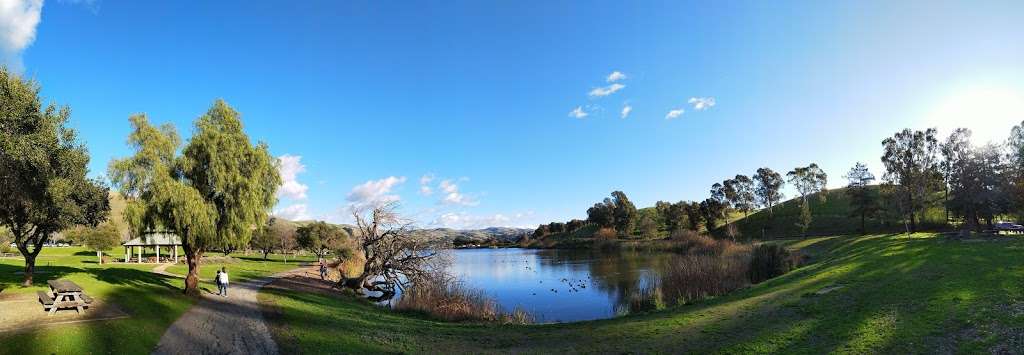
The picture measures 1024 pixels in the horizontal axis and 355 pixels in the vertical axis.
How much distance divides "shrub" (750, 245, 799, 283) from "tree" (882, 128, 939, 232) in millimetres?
37859

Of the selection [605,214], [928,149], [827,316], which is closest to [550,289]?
[827,316]

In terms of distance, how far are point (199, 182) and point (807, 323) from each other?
97.4 ft

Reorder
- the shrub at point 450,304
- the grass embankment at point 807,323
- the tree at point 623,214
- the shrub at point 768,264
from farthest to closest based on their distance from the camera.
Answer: the tree at point 623,214, the shrub at point 768,264, the shrub at point 450,304, the grass embankment at point 807,323

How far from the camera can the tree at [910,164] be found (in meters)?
64.9

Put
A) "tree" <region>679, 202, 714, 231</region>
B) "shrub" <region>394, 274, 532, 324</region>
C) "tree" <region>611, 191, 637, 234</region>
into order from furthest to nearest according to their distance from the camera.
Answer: "tree" <region>611, 191, 637, 234</region>, "tree" <region>679, 202, 714, 231</region>, "shrub" <region>394, 274, 532, 324</region>

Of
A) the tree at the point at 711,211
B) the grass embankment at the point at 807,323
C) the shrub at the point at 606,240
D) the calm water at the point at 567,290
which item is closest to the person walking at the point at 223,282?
the grass embankment at the point at 807,323

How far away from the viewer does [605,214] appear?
148125mm

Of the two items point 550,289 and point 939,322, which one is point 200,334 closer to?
point 939,322

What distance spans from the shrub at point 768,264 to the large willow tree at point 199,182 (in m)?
34.9

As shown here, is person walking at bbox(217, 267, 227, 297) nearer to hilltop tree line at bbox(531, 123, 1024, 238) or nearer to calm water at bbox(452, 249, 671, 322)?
calm water at bbox(452, 249, 671, 322)

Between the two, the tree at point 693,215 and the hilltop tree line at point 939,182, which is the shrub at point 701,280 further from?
the tree at point 693,215

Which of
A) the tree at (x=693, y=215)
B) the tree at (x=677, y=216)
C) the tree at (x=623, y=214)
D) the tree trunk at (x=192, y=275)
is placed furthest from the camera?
the tree at (x=623, y=214)

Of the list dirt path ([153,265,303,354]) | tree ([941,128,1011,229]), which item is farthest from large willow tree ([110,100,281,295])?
tree ([941,128,1011,229])

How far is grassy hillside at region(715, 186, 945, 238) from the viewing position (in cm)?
Answer: 7562
